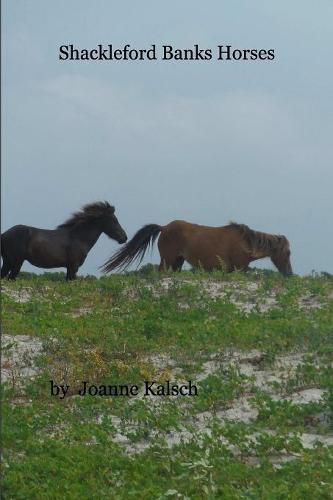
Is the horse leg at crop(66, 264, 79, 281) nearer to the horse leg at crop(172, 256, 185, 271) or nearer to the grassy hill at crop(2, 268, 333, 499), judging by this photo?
the grassy hill at crop(2, 268, 333, 499)

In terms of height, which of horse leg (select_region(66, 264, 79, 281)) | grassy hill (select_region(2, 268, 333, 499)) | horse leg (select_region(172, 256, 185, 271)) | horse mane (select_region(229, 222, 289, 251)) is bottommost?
grassy hill (select_region(2, 268, 333, 499))

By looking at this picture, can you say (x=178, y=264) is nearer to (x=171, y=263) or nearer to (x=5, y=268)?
(x=171, y=263)

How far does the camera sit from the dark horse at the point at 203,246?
22.9 metres

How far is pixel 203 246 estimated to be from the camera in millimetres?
22938

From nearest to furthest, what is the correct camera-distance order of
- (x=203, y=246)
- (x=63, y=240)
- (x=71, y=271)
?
(x=71, y=271) → (x=63, y=240) → (x=203, y=246)

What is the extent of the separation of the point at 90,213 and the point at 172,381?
10070 millimetres

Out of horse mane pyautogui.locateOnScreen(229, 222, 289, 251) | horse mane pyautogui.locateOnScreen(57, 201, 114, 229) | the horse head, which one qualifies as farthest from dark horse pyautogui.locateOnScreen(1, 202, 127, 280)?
the horse head

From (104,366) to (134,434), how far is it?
2669 millimetres

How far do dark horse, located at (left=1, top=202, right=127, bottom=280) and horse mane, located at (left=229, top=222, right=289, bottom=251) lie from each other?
2718 mm

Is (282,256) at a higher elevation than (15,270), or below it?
higher

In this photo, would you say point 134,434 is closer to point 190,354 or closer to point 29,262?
point 190,354

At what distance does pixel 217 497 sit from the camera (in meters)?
9.11

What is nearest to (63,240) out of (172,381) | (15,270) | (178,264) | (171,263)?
(15,270)

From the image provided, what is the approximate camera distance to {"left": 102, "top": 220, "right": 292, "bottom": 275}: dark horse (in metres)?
22.9
